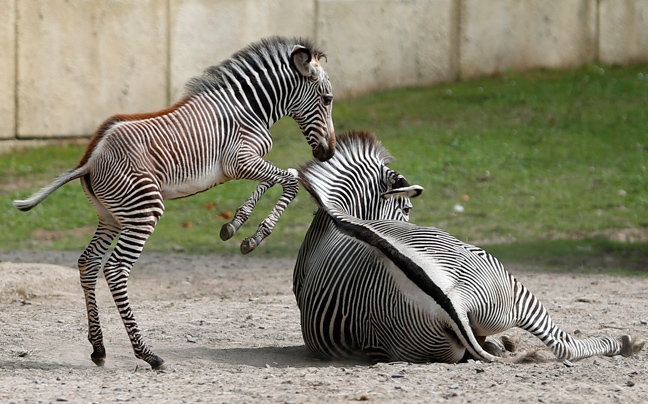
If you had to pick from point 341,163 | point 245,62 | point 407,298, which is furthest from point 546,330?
point 245,62

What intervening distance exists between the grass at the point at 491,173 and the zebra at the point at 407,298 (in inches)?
164

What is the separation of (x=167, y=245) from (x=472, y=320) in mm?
5896

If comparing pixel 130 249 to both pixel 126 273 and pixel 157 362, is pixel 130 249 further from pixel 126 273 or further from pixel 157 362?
pixel 157 362

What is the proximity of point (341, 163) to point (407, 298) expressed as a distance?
5.69ft

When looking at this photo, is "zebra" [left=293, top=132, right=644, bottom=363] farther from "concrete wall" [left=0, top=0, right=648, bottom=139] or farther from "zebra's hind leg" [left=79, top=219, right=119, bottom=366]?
"concrete wall" [left=0, top=0, right=648, bottom=139]

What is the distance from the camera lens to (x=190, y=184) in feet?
18.1

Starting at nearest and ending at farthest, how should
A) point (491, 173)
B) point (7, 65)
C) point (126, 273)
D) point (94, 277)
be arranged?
point (126, 273) < point (94, 277) < point (491, 173) < point (7, 65)

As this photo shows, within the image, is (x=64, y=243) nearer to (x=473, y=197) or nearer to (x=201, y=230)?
(x=201, y=230)

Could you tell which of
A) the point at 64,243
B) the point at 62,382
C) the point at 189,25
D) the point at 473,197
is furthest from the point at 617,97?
the point at 62,382

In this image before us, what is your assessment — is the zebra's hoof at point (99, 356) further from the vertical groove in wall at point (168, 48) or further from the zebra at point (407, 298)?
the vertical groove in wall at point (168, 48)

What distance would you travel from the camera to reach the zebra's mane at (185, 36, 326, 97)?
586cm

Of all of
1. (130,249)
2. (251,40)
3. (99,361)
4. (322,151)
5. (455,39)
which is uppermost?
(455,39)

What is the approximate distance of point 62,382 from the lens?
446 cm

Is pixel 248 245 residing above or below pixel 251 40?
below
